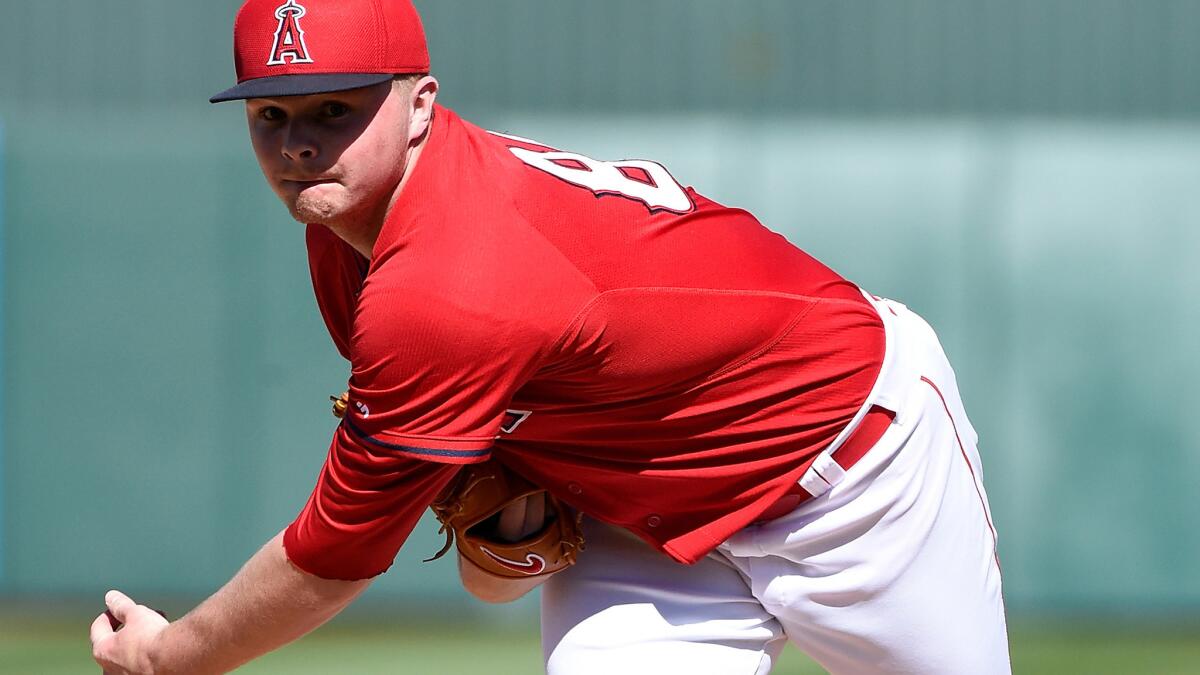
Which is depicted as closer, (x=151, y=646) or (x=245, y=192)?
(x=151, y=646)

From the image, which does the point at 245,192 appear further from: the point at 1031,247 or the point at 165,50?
the point at 1031,247

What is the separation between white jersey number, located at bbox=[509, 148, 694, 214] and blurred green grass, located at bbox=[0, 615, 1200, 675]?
3.75m

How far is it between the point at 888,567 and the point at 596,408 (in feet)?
2.20

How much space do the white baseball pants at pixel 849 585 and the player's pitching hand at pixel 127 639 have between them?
76 centimetres

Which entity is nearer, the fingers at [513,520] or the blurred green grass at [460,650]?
the fingers at [513,520]

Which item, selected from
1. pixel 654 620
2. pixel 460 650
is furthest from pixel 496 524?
pixel 460 650

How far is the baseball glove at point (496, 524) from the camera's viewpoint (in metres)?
2.90

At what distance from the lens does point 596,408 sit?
2.61m

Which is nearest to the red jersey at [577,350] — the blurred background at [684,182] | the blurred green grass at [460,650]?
the blurred green grass at [460,650]

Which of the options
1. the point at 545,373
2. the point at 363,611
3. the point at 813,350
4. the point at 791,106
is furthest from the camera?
the point at 791,106

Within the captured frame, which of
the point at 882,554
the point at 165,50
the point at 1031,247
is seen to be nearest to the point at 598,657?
the point at 882,554

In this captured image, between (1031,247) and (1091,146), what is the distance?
60cm

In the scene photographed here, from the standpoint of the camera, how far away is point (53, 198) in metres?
7.54

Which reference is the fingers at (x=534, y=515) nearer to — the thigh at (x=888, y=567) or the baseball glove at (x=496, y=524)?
the baseball glove at (x=496, y=524)
